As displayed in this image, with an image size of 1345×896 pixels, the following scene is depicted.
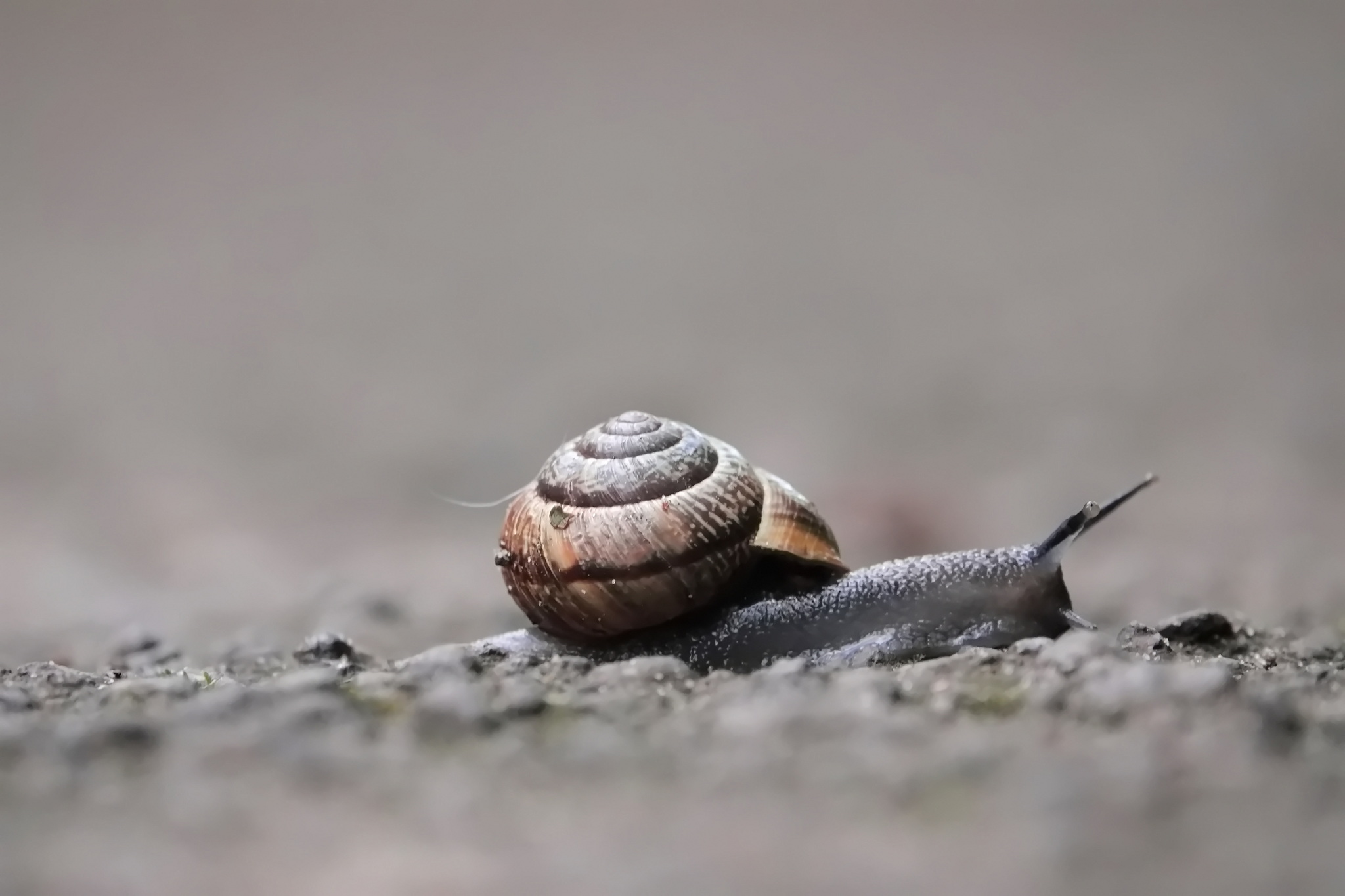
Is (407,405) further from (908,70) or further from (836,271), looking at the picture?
(908,70)

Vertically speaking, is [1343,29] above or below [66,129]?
below

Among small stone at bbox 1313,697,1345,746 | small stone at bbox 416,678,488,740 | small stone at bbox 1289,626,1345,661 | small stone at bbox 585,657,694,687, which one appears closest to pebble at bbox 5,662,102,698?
small stone at bbox 416,678,488,740

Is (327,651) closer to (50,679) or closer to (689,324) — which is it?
(50,679)

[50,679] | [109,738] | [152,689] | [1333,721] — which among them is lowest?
[1333,721]

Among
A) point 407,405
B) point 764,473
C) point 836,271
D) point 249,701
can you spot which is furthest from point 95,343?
point 249,701

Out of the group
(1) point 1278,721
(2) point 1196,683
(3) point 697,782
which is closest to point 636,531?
(3) point 697,782

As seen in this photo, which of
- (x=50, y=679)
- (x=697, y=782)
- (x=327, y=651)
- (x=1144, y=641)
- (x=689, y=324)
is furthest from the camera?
(x=689, y=324)
